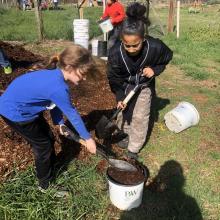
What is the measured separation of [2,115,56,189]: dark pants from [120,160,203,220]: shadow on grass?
34.8 inches

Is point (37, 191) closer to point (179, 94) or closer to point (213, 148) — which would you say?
point (213, 148)

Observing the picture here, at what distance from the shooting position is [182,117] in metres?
5.08

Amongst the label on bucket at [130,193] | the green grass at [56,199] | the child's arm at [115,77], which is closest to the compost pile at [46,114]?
the child's arm at [115,77]

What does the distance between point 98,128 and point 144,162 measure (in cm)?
76

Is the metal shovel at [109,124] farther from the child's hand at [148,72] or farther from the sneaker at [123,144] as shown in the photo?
the sneaker at [123,144]

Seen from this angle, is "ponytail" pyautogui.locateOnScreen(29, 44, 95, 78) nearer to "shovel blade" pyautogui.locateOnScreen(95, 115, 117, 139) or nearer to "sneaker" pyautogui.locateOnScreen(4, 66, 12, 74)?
"shovel blade" pyautogui.locateOnScreen(95, 115, 117, 139)

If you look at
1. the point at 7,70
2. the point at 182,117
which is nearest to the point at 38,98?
the point at 182,117

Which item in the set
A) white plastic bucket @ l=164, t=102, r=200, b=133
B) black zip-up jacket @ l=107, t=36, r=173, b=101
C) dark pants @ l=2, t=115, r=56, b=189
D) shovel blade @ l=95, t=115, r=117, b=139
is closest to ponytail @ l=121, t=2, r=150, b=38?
black zip-up jacket @ l=107, t=36, r=173, b=101

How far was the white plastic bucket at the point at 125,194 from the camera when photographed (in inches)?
132

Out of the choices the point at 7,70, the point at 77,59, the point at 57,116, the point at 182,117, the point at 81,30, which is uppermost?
the point at 77,59

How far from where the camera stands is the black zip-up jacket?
404 centimetres

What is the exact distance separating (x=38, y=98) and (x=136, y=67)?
1.46 m

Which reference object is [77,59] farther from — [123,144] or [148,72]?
[123,144]

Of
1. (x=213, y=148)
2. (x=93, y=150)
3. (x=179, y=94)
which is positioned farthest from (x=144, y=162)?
(x=179, y=94)
